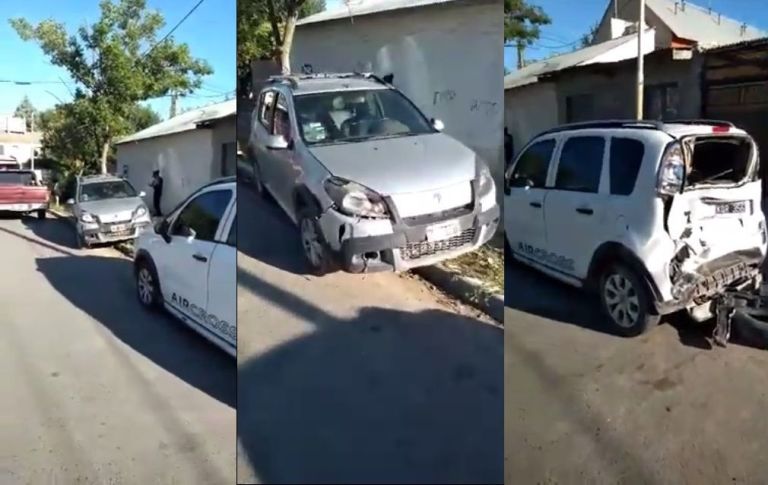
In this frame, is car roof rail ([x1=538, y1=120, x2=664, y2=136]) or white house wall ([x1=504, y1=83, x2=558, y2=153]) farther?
car roof rail ([x1=538, y1=120, x2=664, y2=136])

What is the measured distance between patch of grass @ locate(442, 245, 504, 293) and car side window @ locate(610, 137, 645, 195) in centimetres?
60

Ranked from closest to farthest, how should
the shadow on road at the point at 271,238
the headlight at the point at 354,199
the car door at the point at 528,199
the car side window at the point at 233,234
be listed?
the headlight at the point at 354,199
the shadow on road at the point at 271,238
the car side window at the point at 233,234
the car door at the point at 528,199

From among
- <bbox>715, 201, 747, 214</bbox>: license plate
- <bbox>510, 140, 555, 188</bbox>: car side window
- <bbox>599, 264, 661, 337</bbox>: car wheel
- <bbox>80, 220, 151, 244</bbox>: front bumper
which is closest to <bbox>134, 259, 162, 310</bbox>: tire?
<bbox>80, 220, 151, 244</bbox>: front bumper

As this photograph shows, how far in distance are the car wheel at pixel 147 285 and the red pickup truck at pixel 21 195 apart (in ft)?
1.61

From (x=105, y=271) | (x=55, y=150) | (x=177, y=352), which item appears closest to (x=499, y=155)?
(x=177, y=352)

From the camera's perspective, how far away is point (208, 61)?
2.34 m

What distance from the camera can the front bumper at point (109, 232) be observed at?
8.23 ft

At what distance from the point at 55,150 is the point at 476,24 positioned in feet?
5.38

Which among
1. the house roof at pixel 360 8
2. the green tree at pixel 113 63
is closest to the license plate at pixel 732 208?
the house roof at pixel 360 8

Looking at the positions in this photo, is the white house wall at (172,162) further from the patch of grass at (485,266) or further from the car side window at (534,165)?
the car side window at (534,165)

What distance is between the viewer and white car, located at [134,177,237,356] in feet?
7.29

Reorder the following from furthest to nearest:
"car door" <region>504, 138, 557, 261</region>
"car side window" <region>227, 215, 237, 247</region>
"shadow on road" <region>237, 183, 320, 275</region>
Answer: "car door" <region>504, 138, 557, 261</region>
"car side window" <region>227, 215, 237, 247</region>
"shadow on road" <region>237, 183, 320, 275</region>

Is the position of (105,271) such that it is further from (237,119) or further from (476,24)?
(476,24)

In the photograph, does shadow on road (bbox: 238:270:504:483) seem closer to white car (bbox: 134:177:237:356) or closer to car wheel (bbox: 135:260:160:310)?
white car (bbox: 134:177:237:356)
